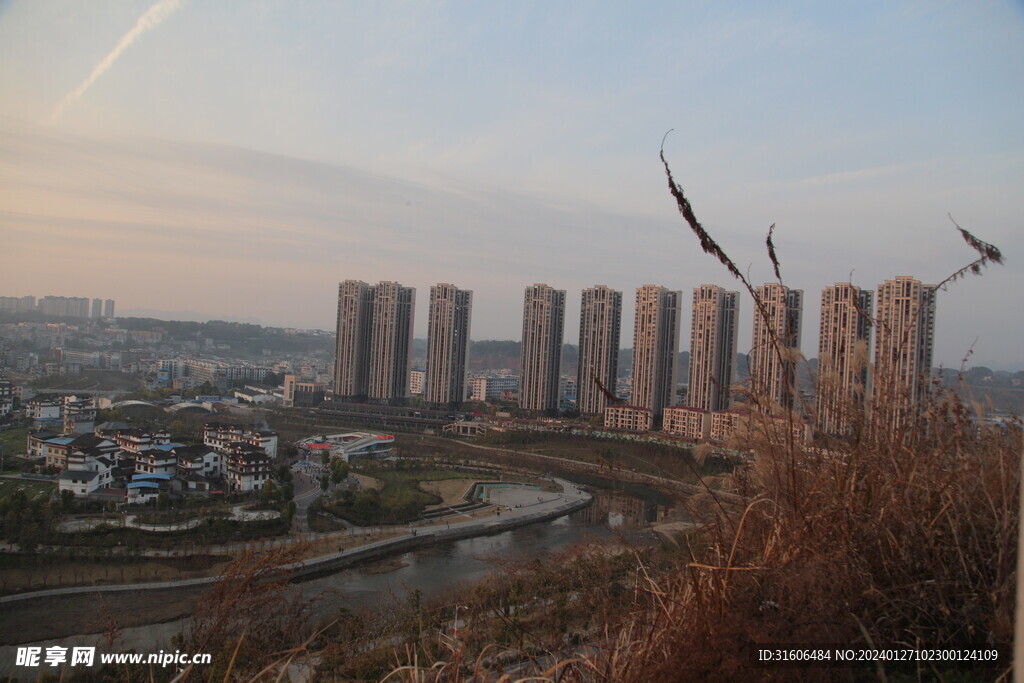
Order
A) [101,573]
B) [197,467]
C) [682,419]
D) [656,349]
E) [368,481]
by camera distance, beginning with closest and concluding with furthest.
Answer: [101,573], [197,467], [368,481], [682,419], [656,349]

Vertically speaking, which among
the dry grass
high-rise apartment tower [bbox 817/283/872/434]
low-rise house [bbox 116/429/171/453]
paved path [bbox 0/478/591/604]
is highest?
high-rise apartment tower [bbox 817/283/872/434]

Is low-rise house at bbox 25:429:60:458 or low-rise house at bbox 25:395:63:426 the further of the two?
low-rise house at bbox 25:395:63:426

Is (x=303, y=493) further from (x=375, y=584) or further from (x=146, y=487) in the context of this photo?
(x=375, y=584)

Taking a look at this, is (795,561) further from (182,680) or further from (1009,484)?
(182,680)

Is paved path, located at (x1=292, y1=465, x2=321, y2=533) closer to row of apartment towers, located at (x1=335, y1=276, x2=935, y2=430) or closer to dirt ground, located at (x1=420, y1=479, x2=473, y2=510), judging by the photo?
dirt ground, located at (x1=420, y1=479, x2=473, y2=510)

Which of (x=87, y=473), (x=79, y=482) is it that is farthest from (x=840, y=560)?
(x=87, y=473)

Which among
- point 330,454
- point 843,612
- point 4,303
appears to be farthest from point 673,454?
point 330,454

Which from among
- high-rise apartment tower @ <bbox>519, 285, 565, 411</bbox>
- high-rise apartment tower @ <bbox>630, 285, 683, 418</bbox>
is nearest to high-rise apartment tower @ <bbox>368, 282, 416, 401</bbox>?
high-rise apartment tower @ <bbox>519, 285, 565, 411</bbox>
